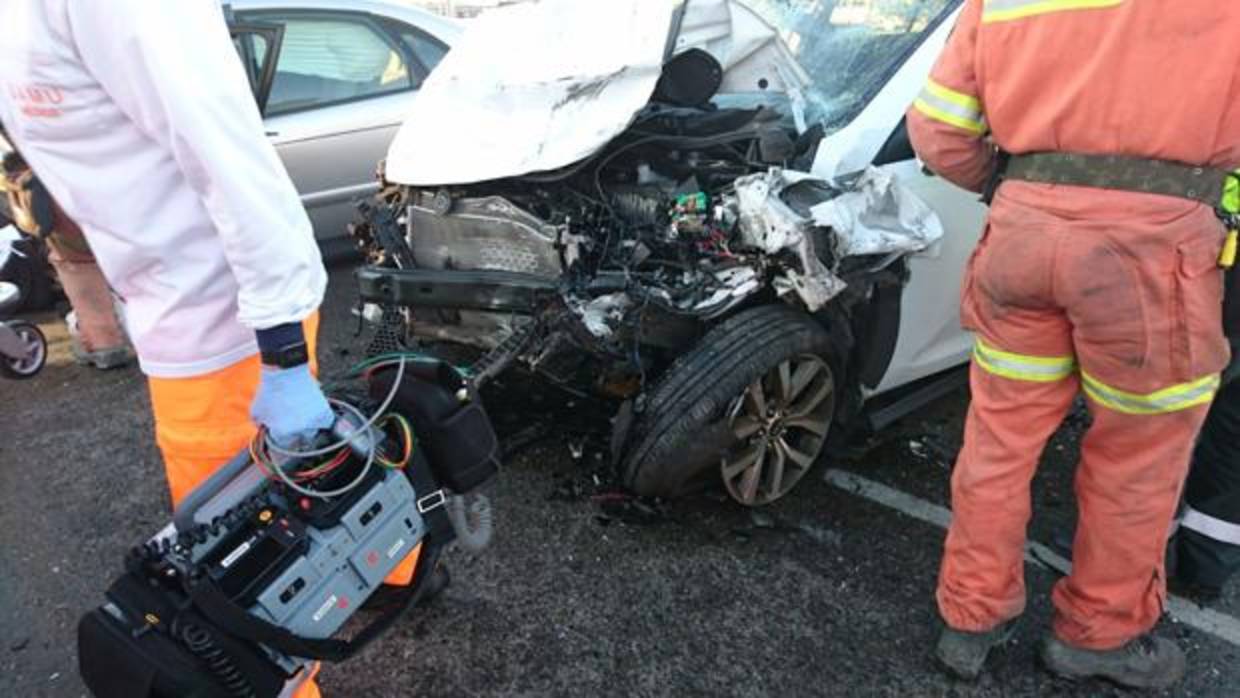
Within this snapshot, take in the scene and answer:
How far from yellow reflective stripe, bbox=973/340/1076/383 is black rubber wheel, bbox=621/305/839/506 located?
2.27 feet

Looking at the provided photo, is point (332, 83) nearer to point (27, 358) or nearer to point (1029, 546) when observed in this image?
point (27, 358)

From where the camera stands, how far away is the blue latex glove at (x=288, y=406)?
153 centimetres

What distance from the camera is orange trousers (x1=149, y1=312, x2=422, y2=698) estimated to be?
166 centimetres

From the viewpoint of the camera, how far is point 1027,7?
179 cm

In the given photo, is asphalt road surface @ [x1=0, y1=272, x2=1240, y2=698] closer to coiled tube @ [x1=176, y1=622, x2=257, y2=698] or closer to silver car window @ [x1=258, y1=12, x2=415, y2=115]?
coiled tube @ [x1=176, y1=622, x2=257, y2=698]

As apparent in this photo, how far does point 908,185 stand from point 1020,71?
97 cm

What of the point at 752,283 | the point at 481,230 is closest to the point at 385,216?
the point at 481,230

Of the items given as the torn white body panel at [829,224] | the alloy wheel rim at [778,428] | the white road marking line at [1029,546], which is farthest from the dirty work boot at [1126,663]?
the torn white body panel at [829,224]

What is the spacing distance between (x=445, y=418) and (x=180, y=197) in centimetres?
65

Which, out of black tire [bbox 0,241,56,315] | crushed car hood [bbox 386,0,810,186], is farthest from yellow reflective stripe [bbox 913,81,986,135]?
black tire [bbox 0,241,56,315]

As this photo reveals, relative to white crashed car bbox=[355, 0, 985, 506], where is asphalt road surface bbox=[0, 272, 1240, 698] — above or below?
below

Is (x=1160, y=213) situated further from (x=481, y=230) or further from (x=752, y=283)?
(x=481, y=230)

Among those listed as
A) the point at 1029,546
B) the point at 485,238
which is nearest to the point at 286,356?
the point at 485,238

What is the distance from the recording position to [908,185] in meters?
2.78
